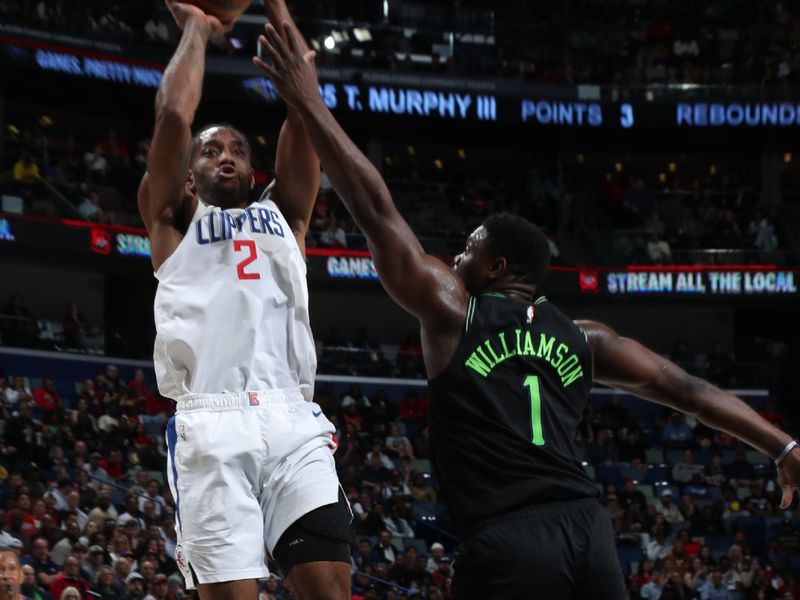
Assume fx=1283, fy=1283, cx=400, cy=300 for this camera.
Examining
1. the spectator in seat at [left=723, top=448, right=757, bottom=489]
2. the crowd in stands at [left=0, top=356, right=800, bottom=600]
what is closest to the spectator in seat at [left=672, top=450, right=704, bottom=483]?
the crowd in stands at [left=0, top=356, right=800, bottom=600]

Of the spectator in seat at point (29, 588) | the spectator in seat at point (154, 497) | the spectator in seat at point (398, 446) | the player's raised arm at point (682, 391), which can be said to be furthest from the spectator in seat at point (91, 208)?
the player's raised arm at point (682, 391)

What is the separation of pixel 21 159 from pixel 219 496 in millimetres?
17665

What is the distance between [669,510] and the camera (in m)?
19.1

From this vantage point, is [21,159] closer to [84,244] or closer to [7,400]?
[84,244]

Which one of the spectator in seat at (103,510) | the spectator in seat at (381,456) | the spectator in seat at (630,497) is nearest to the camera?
the spectator in seat at (103,510)

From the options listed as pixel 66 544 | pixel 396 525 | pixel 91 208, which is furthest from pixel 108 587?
pixel 91 208

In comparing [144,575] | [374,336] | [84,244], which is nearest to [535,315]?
[144,575]

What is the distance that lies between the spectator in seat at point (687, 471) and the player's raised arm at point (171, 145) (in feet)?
55.3

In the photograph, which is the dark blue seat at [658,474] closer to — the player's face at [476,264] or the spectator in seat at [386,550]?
the spectator in seat at [386,550]

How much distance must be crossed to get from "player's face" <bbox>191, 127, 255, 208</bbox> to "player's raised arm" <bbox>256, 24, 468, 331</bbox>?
Result: 868 mm

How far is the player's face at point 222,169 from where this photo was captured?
5066 millimetres

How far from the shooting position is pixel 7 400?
16.7 metres

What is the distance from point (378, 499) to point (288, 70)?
45.9 feet

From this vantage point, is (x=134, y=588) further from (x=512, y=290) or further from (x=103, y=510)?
(x=512, y=290)
